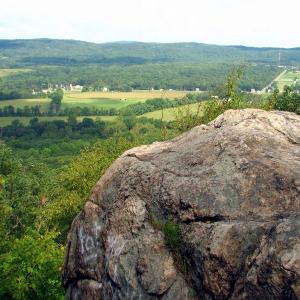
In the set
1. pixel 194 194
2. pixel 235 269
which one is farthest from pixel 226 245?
pixel 194 194

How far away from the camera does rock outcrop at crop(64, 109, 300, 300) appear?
14.4 meters

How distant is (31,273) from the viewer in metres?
28.4

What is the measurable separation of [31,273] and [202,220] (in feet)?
51.1

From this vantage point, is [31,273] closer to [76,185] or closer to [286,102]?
[76,185]

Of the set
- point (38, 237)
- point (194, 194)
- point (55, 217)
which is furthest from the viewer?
point (55, 217)

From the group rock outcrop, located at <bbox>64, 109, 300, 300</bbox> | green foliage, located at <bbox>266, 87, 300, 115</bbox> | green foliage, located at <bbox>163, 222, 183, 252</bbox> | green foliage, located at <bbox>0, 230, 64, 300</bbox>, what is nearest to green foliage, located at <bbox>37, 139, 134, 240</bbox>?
green foliage, located at <bbox>0, 230, 64, 300</bbox>

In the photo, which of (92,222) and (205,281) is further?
(92,222)

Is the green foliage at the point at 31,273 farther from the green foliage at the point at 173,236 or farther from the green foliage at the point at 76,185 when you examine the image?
the green foliage at the point at 173,236

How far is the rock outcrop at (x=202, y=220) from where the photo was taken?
47.2ft

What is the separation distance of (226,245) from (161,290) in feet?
9.25

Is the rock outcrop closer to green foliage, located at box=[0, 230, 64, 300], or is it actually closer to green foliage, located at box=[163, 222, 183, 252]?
green foliage, located at box=[163, 222, 183, 252]

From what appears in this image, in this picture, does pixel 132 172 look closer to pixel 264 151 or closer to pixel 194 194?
pixel 194 194

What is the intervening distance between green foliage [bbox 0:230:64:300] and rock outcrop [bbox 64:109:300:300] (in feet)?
29.5

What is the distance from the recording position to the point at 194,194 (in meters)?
17.1
